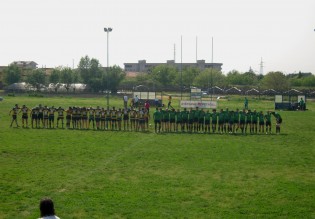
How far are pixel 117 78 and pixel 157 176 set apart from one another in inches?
2578

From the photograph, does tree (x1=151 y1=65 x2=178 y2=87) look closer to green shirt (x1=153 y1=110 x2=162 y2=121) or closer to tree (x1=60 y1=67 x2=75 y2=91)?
tree (x1=60 y1=67 x2=75 y2=91)

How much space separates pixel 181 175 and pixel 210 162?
2594 mm

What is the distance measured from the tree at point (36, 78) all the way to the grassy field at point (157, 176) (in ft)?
197

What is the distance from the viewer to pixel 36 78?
80.2 m

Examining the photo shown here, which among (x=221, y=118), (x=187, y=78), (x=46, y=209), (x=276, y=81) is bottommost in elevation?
(x=221, y=118)

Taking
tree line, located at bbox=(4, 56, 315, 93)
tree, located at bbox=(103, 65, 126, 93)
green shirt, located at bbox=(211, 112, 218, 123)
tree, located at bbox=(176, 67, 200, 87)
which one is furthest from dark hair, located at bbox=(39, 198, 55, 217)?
tree, located at bbox=(176, 67, 200, 87)

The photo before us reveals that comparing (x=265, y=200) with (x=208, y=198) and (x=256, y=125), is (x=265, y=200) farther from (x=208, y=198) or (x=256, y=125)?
(x=256, y=125)

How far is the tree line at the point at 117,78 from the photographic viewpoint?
78.8 meters

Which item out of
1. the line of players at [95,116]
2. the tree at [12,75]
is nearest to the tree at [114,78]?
the tree at [12,75]

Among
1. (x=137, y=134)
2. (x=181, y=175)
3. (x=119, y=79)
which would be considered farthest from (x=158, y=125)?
(x=119, y=79)

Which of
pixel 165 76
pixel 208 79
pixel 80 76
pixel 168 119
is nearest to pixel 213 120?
pixel 168 119

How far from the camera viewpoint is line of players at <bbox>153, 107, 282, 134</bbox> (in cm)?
2506

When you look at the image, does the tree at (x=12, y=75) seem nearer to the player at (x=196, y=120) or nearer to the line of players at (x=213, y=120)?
the line of players at (x=213, y=120)

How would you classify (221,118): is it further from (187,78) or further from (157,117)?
(187,78)
